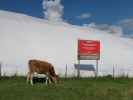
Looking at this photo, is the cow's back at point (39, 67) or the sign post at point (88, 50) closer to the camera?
the cow's back at point (39, 67)

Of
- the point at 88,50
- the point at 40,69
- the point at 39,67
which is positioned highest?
the point at 88,50

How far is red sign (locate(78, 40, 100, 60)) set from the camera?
32.6 metres

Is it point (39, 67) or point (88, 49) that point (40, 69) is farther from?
point (88, 49)

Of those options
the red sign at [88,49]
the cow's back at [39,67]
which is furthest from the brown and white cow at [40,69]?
the red sign at [88,49]

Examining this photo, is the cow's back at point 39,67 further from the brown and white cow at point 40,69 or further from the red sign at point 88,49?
the red sign at point 88,49

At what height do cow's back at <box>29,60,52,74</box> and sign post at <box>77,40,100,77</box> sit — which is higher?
sign post at <box>77,40,100,77</box>

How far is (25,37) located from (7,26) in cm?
187

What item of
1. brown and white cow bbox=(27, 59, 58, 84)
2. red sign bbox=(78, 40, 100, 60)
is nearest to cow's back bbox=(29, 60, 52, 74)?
brown and white cow bbox=(27, 59, 58, 84)

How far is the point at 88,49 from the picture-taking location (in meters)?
32.7

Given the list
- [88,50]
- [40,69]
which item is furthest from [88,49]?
[40,69]

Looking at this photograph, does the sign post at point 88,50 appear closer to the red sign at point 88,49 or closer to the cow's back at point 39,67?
the red sign at point 88,49

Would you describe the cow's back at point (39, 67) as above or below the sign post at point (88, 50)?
below

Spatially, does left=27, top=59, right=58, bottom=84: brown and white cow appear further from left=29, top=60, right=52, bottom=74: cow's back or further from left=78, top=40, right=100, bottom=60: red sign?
left=78, top=40, right=100, bottom=60: red sign

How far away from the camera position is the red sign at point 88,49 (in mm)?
32562
